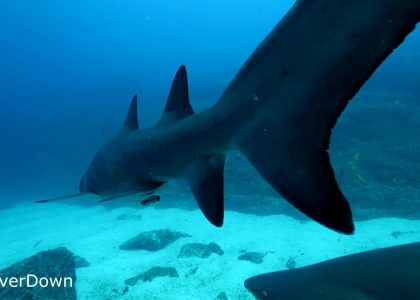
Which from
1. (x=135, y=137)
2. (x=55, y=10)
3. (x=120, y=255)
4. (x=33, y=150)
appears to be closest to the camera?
(x=135, y=137)

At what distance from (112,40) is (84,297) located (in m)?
158

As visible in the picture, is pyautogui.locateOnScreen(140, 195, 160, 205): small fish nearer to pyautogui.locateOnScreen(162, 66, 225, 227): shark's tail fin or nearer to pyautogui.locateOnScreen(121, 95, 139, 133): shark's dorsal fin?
pyautogui.locateOnScreen(162, 66, 225, 227): shark's tail fin

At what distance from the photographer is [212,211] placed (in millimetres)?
1912

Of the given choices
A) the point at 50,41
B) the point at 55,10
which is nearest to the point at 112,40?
the point at 50,41

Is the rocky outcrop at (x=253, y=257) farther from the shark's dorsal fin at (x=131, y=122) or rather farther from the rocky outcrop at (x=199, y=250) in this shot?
the shark's dorsal fin at (x=131, y=122)

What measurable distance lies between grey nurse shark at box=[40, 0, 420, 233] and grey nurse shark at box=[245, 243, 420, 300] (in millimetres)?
1741

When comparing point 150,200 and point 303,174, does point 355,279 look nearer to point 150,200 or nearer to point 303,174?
point 150,200

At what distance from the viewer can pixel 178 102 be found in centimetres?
240

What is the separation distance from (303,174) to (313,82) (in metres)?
0.39

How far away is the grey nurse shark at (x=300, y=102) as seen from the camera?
4.02 ft

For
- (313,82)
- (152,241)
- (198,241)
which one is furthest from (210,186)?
(198,241)

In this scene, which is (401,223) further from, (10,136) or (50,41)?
(50,41)

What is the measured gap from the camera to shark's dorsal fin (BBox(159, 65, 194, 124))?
2.31 metres

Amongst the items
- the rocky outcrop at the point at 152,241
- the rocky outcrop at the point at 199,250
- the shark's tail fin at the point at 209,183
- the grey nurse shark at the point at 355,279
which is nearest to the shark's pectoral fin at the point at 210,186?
the shark's tail fin at the point at 209,183
